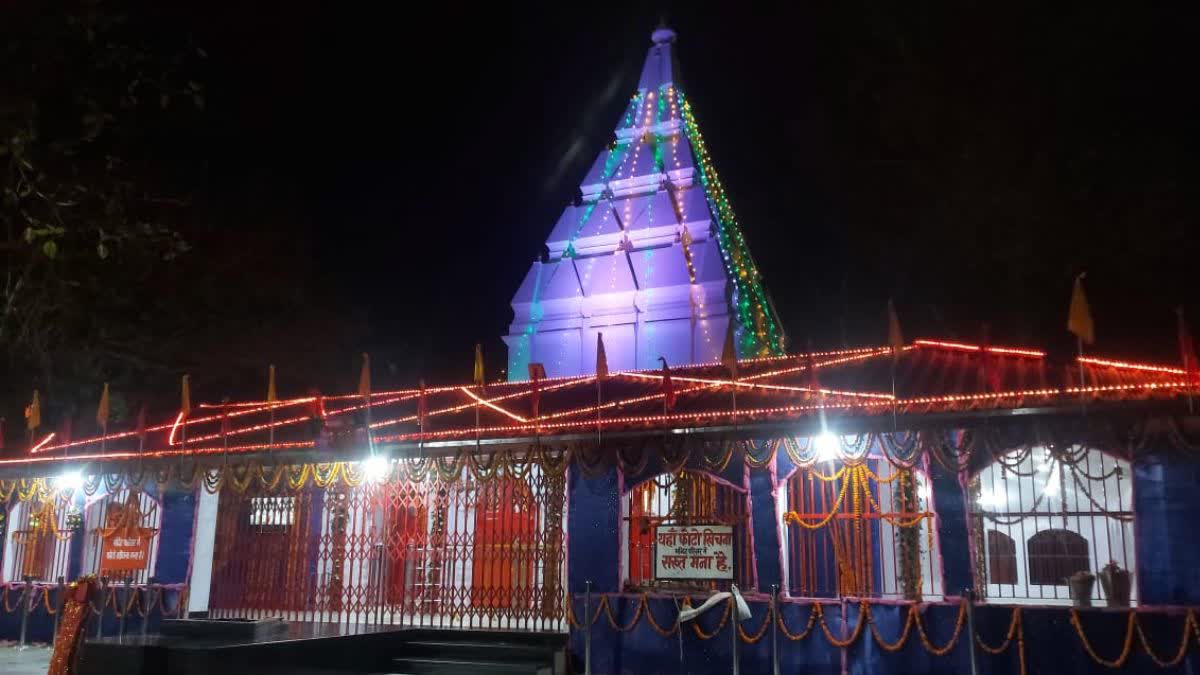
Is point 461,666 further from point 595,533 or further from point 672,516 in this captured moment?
point 672,516

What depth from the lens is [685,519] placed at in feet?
42.2

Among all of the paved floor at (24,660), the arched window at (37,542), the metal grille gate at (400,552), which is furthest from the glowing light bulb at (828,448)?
the arched window at (37,542)

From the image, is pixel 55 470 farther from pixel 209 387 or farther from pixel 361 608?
pixel 209 387

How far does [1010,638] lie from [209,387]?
20.4 metres

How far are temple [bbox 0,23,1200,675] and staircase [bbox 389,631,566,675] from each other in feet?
0.15

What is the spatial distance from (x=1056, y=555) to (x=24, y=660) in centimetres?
1688

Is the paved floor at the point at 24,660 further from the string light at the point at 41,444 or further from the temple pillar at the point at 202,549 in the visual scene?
the string light at the point at 41,444

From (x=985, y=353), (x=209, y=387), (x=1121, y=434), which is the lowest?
(x=1121, y=434)

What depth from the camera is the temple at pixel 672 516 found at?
419 inches

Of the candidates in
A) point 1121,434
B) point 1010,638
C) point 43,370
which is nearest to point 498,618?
point 1010,638

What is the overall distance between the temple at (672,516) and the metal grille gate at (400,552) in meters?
0.06

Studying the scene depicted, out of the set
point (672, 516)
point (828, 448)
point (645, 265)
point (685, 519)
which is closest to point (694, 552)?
point (685, 519)

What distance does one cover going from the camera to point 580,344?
19609 millimetres

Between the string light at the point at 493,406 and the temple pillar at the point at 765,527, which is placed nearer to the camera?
the temple pillar at the point at 765,527
